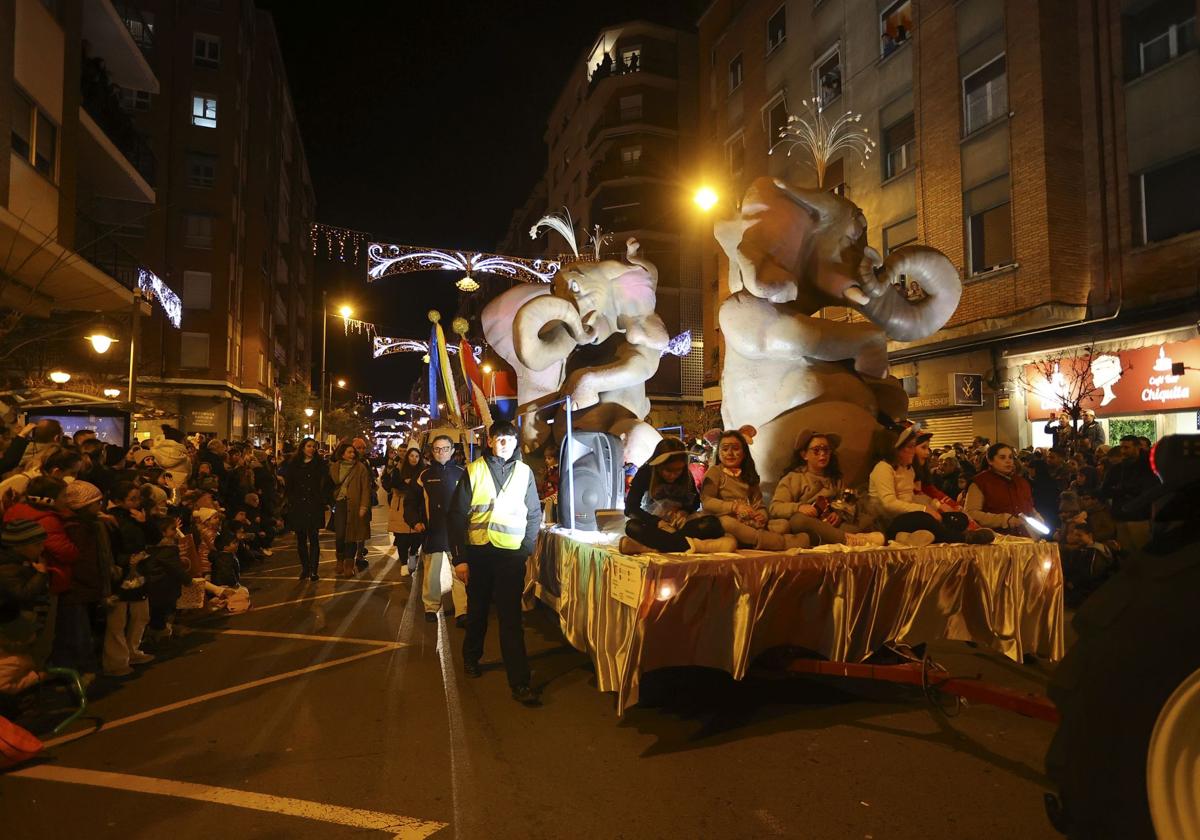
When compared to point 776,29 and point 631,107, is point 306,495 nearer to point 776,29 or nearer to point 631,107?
point 776,29

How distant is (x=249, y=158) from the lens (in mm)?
38094

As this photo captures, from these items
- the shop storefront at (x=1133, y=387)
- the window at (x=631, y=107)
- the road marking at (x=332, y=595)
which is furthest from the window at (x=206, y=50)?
the shop storefront at (x=1133, y=387)

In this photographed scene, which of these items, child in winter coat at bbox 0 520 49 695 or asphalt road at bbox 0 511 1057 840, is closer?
asphalt road at bbox 0 511 1057 840

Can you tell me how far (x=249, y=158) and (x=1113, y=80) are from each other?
36634 mm

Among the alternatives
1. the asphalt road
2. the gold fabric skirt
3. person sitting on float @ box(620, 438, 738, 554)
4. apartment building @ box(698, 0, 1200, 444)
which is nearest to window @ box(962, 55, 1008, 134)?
apartment building @ box(698, 0, 1200, 444)

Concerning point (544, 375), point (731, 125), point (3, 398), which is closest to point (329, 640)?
point (544, 375)

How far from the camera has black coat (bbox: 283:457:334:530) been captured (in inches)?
390

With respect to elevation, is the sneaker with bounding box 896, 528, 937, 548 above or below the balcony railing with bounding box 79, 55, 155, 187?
below

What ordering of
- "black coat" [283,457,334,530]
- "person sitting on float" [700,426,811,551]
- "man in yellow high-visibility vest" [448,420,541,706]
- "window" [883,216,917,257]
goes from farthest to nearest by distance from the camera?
"window" [883,216,917,257] → "black coat" [283,457,334,530] → "man in yellow high-visibility vest" [448,420,541,706] → "person sitting on float" [700,426,811,551]

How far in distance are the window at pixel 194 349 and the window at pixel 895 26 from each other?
28.1 m

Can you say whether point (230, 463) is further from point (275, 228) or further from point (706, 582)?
point (275, 228)

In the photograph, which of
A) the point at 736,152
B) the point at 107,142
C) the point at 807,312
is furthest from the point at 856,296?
the point at 736,152

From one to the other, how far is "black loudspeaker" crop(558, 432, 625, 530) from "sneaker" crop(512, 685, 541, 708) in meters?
1.85

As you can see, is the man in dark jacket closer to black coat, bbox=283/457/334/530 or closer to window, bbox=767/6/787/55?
black coat, bbox=283/457/334/530
